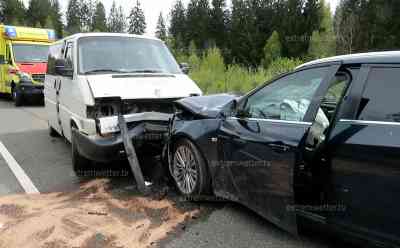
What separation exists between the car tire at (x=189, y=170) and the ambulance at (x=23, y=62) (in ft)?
37.5

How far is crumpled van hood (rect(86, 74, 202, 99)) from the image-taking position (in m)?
5.49

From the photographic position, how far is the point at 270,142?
359cm

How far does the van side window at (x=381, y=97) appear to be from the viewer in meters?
2.87

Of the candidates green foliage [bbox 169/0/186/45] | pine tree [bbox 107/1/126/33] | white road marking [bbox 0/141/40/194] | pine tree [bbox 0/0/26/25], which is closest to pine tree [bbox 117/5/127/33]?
pine tree [bbox 107/1/126/33]

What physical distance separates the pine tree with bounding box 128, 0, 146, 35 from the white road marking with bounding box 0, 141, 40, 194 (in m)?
87.5

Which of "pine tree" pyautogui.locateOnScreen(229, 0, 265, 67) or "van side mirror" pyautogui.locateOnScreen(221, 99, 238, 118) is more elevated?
"pine tree" pyautogui.locateOnScreen(229, 0, 265, 67)

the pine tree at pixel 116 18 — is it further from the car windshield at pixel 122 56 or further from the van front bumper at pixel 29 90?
the car windshield at pixel 122 56

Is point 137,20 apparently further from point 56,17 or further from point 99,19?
point 56,17

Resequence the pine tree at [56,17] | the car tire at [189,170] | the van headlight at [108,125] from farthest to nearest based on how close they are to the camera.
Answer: the pine tree at [56,17]
the van headlight at [108,125]
the car tire at [189,170]

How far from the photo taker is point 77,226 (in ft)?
13.3

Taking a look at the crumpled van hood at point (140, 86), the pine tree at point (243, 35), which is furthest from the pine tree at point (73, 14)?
the crumpled van hood at point (140, 86)

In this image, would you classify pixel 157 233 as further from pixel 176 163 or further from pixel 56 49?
pixel 56 49

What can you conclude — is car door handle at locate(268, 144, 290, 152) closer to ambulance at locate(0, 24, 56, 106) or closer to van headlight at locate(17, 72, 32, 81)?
ambulance at locate(0, 24, 56, 106)

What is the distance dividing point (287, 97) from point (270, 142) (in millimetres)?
525
